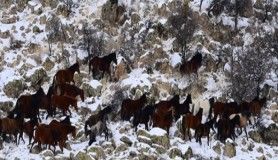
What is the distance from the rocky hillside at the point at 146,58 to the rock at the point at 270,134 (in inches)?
1.6

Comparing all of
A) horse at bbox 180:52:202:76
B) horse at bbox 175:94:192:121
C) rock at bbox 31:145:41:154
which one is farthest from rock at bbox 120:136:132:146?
horse at bbox 180:52:202:76

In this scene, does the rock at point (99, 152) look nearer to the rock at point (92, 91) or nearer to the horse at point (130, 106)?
the horse at point (130, 106)

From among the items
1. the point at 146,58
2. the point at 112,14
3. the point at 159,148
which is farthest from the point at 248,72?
the point at 112,14

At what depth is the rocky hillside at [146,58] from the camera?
72.8 feet

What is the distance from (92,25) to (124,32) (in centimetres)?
185

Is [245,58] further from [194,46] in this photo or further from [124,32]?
[124,32]

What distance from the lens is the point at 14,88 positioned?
26281 millimetres

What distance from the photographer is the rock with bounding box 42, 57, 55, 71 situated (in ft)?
91.9

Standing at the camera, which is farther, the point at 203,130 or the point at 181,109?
the point at 181,109

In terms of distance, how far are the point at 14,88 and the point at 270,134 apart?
11754 mm

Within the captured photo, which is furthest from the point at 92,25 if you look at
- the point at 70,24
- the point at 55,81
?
the point at 55,81

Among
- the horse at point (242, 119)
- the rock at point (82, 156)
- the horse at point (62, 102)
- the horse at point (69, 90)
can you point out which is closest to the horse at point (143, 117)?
the horse at point (62, 102)

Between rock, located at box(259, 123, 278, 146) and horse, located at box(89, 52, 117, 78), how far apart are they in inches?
306

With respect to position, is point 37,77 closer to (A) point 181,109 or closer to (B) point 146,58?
(B) point 146,58
